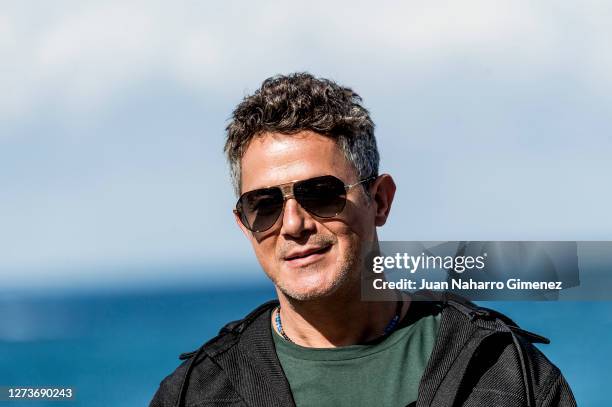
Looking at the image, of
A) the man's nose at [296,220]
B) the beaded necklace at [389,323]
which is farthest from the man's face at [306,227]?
the beaded necklace at [389,323]

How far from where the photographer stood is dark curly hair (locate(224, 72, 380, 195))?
280 centimetres

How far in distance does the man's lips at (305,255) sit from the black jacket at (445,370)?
13.4 inches

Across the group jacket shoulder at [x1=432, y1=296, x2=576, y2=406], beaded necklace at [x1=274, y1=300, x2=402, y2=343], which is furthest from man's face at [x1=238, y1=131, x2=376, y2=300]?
jacket shoulder at [x1=432, y1=296, x2=576, y2=406]

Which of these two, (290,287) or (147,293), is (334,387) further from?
(147,293)

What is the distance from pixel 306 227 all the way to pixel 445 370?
64 centimetres

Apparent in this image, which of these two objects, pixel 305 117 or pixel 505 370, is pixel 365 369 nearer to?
pixel 505 370

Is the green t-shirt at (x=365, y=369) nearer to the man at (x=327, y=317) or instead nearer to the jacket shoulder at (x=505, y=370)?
the man at (x=327, y=317)

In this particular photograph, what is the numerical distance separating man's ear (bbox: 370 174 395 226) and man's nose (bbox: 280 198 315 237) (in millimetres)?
309

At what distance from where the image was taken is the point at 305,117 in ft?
9.20

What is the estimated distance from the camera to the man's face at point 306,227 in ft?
8.70

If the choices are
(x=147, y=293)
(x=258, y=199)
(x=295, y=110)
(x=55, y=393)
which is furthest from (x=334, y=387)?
(x=147, y=293)

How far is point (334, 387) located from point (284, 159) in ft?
2.53

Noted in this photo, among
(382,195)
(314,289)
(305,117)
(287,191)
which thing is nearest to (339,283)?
(314,289)

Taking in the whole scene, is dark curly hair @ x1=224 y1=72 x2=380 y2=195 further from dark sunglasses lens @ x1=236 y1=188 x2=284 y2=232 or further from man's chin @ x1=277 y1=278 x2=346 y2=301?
man's chin @ x1=277 y1=278 x2=346 y2=301
